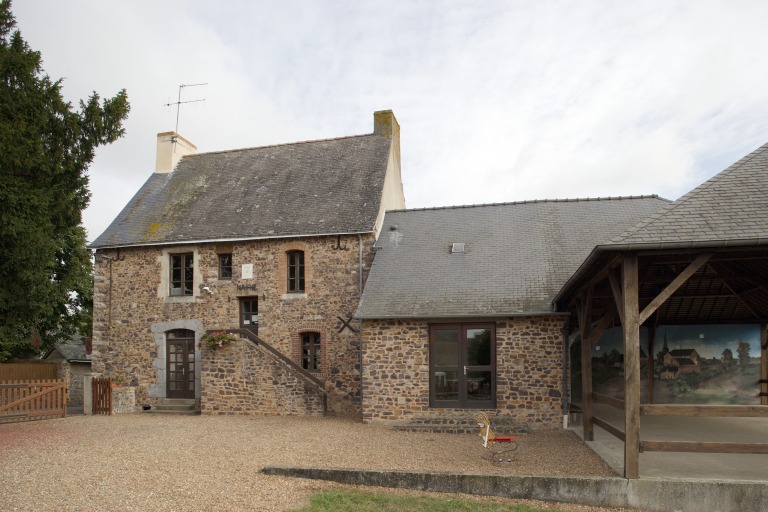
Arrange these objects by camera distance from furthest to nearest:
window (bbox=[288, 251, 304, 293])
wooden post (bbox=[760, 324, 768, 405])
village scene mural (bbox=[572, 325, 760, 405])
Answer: window (bbox=[288, 251, 304, 293]) → village scene mural (bbox=[572, 325, 760, 405]) → wooden post (bbox=[760, 324, 768, 405])

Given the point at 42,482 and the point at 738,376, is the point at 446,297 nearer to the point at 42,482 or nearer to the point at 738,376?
the point at 738,376

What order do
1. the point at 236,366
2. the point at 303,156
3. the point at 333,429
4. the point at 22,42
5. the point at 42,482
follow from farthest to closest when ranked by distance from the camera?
the point at 303,156, the point at 236,366, the point at 333,429, the point at 22,42, the point at 42,482

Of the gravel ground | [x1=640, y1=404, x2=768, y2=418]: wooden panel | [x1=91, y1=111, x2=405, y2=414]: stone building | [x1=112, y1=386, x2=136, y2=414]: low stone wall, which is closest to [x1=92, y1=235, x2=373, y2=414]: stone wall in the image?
[x1=91, y1=111, x2=405, y2=414]: stone building

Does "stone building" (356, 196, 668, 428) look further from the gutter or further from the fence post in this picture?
the fence post

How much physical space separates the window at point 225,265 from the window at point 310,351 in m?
2.74

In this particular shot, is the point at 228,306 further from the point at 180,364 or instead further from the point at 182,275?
the point at 180,364

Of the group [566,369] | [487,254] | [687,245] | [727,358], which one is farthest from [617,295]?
[727,358]

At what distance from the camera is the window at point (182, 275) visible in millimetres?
16312

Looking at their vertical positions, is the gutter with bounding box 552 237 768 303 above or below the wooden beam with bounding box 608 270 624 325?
above

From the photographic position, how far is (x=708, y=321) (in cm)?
1260

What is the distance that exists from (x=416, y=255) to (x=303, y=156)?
601 cm

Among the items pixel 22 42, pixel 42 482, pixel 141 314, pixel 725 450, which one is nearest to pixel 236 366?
pixel 141 314

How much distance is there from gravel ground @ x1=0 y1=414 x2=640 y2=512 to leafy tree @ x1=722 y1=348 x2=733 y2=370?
4.49 m

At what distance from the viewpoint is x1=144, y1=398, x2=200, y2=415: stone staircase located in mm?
14991
